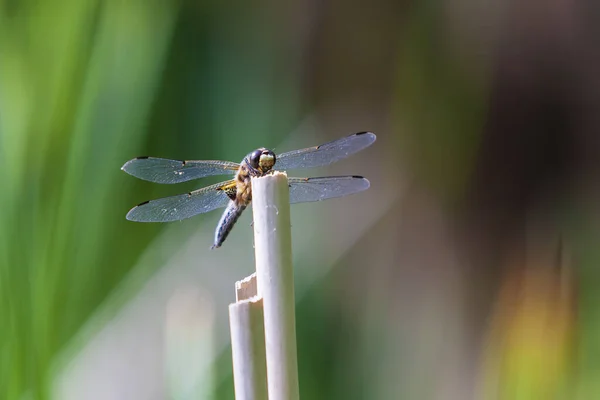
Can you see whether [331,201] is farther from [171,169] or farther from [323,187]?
[171,169]

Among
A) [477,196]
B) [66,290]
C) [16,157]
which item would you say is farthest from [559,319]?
[16,157]

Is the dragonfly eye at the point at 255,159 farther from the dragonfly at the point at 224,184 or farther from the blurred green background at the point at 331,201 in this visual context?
the blurred green background at the point at 331,201

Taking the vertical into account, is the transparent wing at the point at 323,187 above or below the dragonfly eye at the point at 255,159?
below

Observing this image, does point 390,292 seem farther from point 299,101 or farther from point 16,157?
point 16,157

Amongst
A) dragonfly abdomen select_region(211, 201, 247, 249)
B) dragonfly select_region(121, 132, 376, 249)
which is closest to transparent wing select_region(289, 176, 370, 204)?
dragonfly select_region(121, 132, 376, 249)

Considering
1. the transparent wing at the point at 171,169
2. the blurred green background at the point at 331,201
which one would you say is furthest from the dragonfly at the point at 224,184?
the blurred green background at the point at 331,201

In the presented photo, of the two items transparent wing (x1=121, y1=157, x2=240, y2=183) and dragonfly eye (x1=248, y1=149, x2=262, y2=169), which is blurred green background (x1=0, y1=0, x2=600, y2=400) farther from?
dragonfly eye (x1=248, y1=149, x2=262, y2=169)
